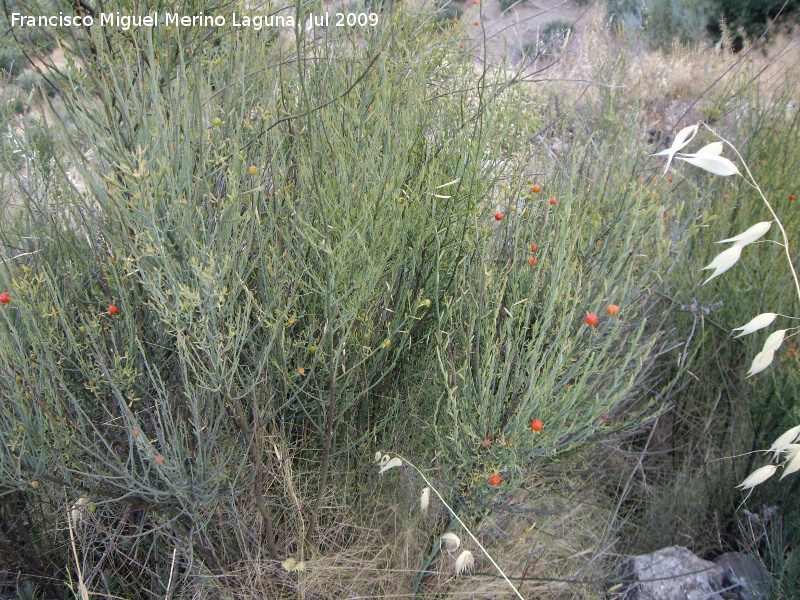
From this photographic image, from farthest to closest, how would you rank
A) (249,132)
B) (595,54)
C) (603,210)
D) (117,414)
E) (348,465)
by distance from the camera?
1. (595,54)
2. (603,210)
3. (348,465)
4. (117,414)
5. (249,132)

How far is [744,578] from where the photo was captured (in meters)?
2.34

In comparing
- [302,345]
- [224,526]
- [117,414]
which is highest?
[302,345]

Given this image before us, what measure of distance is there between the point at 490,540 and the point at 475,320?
2.83 feet

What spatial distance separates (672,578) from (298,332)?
5.14 feet

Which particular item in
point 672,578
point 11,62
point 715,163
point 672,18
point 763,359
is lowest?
point 672,578

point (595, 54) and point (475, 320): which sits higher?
point (595, 54)

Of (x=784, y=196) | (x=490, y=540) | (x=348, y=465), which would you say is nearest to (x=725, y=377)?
(x=784, y=196)

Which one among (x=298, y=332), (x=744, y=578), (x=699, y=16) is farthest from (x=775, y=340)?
(x=699, y=16)

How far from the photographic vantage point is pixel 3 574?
2033 mm

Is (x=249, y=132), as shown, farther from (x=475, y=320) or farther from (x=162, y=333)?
(x=475, y=320)

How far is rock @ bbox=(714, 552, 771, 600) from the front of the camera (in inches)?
88.4

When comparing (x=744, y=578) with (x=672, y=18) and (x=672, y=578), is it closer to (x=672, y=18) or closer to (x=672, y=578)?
(x=672, y=578)

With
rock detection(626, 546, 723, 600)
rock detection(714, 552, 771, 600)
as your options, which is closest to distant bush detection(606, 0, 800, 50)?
rock detection(714, 552, 771, 600)

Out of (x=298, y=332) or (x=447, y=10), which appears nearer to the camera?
(x=298, y=332)
